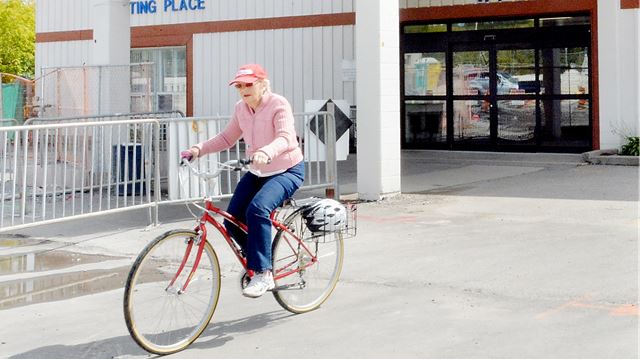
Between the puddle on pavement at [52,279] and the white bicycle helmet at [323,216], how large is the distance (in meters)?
2.22

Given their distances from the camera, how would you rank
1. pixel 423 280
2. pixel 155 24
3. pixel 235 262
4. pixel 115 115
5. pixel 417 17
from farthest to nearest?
pixel 155 24 < pixel 417 17 < pixel 115 115 < pixel 235 262 < pixel 423 280

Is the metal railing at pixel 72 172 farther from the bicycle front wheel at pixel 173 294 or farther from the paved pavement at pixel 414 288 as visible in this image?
the bicycle front wheel at pixel 173 294

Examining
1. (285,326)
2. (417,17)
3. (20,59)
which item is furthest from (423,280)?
(20,59)

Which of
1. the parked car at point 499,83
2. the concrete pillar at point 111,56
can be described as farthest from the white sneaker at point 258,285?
the parked car at point 499,83

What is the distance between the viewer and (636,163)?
16844mm

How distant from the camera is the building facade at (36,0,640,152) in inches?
722

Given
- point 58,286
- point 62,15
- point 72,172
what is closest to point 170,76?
point 62,15

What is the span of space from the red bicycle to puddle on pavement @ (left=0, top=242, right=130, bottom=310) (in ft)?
6.49

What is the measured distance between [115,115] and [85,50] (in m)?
13.3

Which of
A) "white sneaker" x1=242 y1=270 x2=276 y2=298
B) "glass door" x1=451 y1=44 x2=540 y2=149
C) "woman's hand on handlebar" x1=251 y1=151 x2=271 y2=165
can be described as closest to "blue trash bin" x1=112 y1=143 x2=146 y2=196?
"white sneaker" x1=242 y1=270 x2=276 y2=298

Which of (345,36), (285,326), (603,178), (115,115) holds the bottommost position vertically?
(285,326)

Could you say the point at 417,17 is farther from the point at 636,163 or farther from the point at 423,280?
the point at 423,280

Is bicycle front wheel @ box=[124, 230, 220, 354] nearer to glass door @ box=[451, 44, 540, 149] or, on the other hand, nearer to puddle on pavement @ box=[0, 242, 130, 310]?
puddle on pavement @ box=[0, 242, 130, 310]

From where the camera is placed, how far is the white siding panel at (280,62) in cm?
2244
